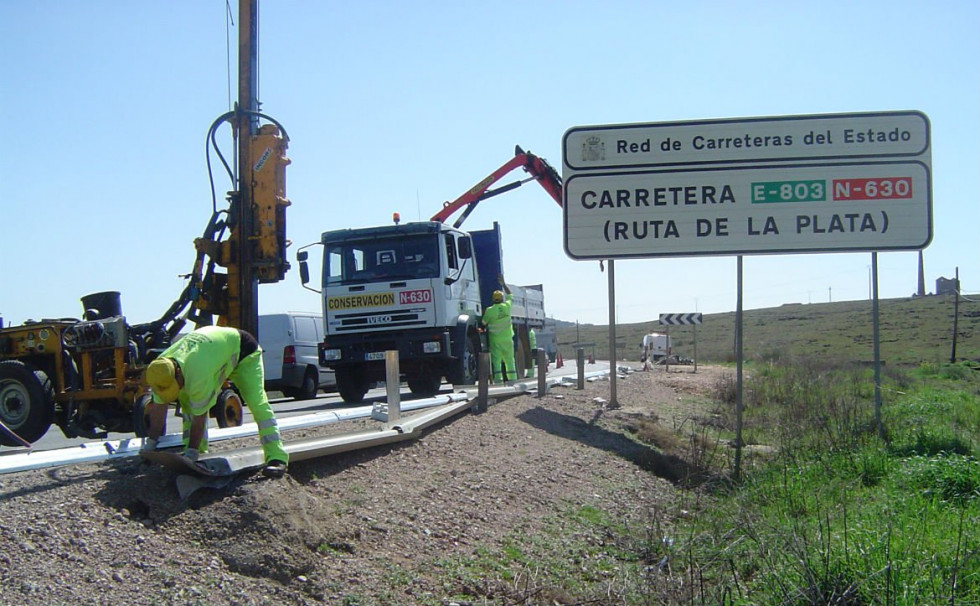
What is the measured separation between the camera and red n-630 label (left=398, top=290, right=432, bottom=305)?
Result: 1396 centimetres

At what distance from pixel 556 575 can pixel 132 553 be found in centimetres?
263

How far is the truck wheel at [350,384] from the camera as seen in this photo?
15.1 metres

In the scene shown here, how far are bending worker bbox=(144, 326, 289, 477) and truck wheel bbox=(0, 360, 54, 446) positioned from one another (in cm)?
383

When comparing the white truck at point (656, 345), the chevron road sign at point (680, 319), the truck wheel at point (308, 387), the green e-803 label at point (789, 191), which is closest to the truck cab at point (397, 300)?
the truck wheel at point (308, 387)

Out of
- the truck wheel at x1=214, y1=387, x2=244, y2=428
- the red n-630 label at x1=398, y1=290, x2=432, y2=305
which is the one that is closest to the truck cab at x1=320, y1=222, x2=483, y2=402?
the red n-630 label at x1=398, y1=290, x2=432, y2=305

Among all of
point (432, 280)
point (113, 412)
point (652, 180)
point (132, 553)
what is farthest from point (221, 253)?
point (132, 553)


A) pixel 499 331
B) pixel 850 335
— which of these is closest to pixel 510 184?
pixel 499 331

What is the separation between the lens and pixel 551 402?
12523 mm

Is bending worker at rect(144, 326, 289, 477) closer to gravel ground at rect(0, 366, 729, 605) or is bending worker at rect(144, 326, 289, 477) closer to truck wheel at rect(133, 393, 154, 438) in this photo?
gravel ground at rect(0, 366, 729, 605)

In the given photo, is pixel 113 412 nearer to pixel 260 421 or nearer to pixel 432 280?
pixel 260 421

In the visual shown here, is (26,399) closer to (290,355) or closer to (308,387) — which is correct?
(290,355)

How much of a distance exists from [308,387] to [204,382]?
13348 mm

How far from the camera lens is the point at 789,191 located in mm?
10812

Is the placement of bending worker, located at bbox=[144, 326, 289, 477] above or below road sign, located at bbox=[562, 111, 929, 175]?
below
